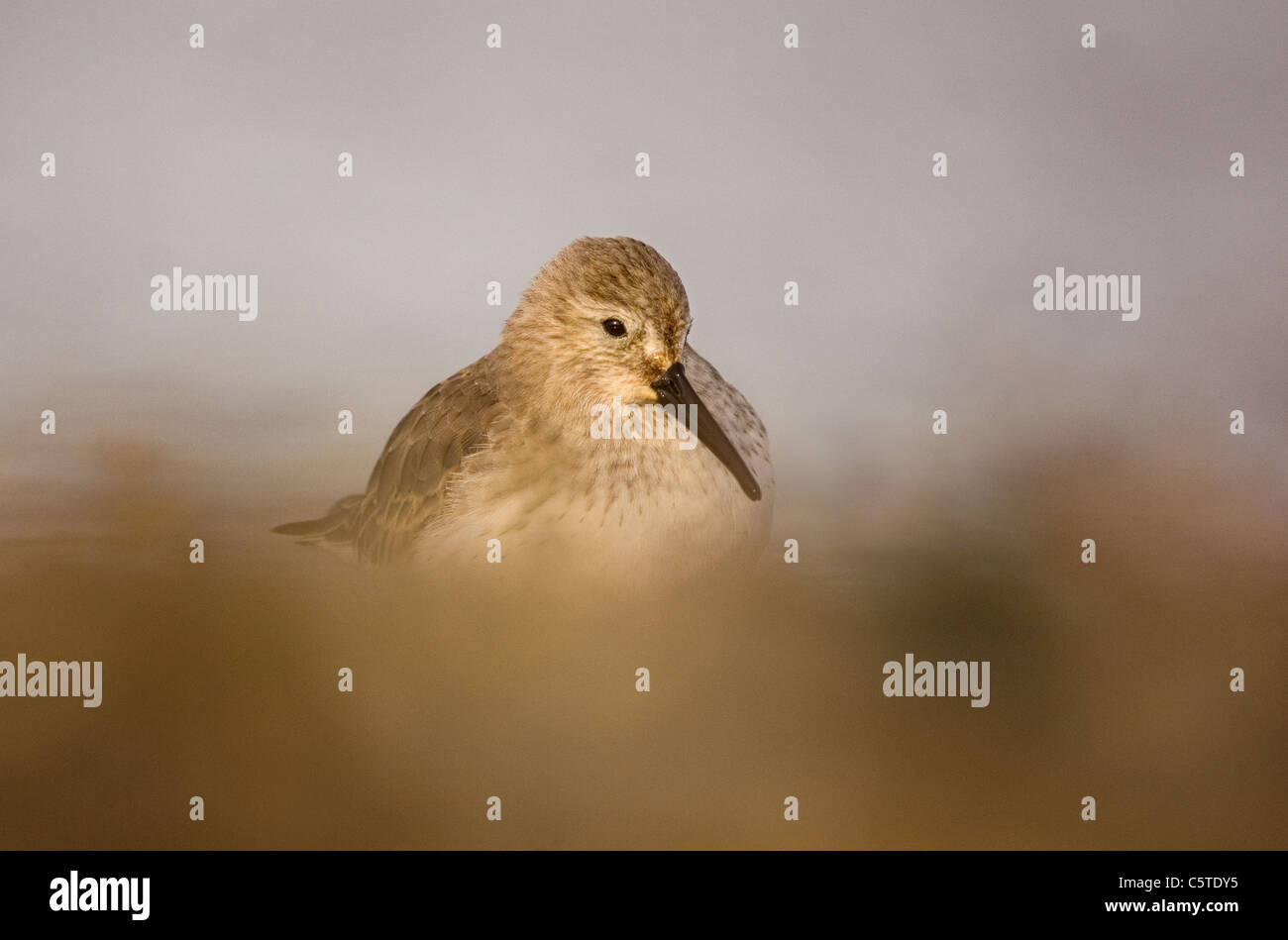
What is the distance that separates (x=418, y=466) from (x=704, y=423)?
902mm

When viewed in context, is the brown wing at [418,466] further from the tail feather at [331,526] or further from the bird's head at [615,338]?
the bird's head at [615,338]

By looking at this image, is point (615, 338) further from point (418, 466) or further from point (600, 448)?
point (418, 466)

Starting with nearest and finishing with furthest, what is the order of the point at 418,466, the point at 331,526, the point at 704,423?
the point at 704,423, the point at 418,466, the point at 331,526

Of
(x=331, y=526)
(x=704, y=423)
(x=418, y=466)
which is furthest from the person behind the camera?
(x=331, y=526)

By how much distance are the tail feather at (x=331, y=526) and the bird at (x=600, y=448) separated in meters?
0.35

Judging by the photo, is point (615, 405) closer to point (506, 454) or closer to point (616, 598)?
point (506, 454)

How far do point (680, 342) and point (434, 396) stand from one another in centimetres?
87

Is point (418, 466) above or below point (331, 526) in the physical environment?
above

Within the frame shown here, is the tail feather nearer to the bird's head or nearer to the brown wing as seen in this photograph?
the brown wing

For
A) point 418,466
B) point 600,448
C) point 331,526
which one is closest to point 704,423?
point 600,448

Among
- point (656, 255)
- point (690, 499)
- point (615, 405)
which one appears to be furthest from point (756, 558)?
point (656, 255)

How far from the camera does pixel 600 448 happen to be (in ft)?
10.5

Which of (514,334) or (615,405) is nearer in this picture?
(615,405)

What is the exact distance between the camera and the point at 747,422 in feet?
11.1
